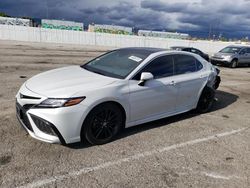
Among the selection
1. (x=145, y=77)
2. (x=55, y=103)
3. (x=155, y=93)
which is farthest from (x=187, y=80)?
(x=55, y=103)

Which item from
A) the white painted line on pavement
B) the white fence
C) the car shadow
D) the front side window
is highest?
the white fence

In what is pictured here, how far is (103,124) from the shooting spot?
4320 millimetres

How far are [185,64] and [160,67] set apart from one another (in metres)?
0.89

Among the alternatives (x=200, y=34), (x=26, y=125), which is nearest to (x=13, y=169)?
(x=26, y=125)

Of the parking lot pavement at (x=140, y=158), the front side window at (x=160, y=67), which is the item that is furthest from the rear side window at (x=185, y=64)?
the parking lot pavement at (x=140, y=158)

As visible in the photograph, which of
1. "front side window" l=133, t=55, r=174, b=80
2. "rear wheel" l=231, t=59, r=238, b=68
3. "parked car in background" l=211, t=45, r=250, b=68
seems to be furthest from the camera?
"rear wheel" l=231, t=59, r=238, b=68

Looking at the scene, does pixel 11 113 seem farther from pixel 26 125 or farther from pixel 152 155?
pixel 152 155

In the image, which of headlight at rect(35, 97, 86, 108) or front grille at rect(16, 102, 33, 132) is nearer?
headlight at rect(35, 97, 86, 108)

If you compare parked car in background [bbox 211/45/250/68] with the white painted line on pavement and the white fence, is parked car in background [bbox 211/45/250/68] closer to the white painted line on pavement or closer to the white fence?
the white fence

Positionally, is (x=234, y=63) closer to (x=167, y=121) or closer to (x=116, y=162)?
(x=167, y=121)

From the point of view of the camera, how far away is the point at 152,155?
13.5 ft

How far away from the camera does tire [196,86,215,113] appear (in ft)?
20.4

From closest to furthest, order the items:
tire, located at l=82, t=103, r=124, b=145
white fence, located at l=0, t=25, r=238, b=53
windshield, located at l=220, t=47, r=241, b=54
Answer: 1. tire, located at l=82, t=103, r=124, b=145
2. windshield, located at l=220, t=47, r=241, b=54
3. white fence, located at l=0, t=25, r=238, b=53

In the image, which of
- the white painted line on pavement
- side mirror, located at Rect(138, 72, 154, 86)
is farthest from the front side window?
the white painted line on pavement
